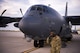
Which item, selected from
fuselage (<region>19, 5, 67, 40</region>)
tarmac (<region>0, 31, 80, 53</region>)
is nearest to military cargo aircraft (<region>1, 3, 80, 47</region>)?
fuselage (<region>19, 5, 67, 40</region>)

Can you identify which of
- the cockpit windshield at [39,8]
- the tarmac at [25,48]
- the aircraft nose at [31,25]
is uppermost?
the cockpit windshield at [39,8]

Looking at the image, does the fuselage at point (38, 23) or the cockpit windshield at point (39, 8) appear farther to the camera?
the cockpit windshield at point (39, 8)

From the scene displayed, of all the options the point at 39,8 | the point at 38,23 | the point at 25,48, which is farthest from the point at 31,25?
the point at 25,48

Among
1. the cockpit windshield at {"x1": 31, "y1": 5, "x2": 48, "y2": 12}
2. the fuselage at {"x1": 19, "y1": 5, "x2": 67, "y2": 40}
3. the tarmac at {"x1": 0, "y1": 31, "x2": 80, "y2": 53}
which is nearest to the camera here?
the fuselage at {"x1": 19, "y1": 5, "x2": 67, "y2": 40}

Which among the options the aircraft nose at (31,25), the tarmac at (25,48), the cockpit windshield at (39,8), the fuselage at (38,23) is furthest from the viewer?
the cockpit windshield at (39,8)

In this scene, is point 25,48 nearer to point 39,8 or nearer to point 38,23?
point 38,23

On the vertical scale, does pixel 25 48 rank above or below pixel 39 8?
below

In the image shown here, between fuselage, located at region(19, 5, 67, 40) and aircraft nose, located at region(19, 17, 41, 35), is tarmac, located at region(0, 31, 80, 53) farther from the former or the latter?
aircraft nose, located at region(19, 17, 41, 35)

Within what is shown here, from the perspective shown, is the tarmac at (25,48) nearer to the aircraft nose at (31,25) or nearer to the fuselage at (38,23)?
the fuselage at (38,23)

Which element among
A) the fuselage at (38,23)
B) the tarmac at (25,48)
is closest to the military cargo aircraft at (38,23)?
the fuselage at (38,23)

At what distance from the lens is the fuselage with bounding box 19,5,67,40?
12.3m

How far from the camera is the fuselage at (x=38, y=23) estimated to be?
40.2 feet

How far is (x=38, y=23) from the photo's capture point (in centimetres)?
1233

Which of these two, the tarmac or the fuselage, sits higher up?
the fuselage
